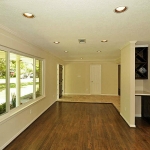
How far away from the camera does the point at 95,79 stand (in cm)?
826

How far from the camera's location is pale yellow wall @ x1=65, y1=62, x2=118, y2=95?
8.05m

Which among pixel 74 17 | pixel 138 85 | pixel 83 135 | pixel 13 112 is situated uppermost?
pixel 74 17

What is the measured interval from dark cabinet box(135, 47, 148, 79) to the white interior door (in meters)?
4.23

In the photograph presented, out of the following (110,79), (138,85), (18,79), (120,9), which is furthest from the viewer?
(110,79)

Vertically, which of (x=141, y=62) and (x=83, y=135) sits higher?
(x=141, y=62)

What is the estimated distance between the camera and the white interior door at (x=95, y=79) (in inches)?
324

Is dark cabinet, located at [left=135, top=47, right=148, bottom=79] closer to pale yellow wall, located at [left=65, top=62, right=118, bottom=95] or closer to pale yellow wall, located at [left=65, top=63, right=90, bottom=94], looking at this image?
pale yellow wall, located at [left=65, top=62, right=118, bottom=95]

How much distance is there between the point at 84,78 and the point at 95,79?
75cm

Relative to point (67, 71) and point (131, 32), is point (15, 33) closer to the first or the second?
point (131, 32)

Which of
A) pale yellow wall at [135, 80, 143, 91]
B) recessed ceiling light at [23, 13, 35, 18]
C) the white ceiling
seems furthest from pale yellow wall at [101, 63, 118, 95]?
recessed ceiling light at [23, 13, 35, 18]

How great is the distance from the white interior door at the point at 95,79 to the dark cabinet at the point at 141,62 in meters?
4.23

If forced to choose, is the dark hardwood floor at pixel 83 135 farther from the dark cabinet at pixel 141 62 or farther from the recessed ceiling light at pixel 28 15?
the recessed ceiling light at pixel 28 15

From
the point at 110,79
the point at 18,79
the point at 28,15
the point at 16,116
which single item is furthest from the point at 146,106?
the point at 110,79

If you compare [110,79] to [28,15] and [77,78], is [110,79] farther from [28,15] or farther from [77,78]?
[28,15]
